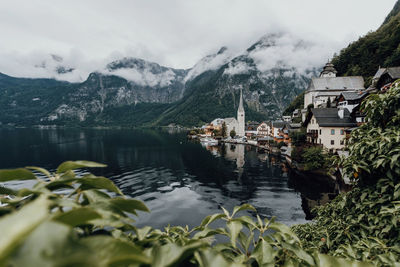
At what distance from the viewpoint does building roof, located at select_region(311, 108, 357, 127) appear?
39531mm

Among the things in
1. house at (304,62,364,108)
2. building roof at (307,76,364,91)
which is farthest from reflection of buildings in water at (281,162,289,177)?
building roof at (307,76,364,91)

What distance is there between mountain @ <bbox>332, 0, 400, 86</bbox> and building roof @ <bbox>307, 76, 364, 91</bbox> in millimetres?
2802

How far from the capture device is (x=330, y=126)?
39.6 metres

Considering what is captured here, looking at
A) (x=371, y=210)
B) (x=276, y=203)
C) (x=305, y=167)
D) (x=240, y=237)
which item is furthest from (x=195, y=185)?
(x=240, y=237)

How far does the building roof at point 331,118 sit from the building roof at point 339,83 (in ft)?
129

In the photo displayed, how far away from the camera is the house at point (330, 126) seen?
129ft

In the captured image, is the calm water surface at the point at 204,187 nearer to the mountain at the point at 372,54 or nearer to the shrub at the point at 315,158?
the shrub at the point at 315,158

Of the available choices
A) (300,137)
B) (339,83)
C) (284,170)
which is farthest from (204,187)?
(339,83)

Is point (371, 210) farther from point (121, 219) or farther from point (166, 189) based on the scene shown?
point (166, 189)

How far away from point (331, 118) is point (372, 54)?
60675mm

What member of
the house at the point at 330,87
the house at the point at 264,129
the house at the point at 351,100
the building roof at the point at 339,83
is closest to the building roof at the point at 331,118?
the house at the point at 351,100

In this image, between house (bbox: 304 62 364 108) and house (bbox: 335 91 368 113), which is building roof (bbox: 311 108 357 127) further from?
house (bbox: 304 62 364 108)

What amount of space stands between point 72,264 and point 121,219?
60 centimetres

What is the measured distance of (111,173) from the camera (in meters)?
46.2
